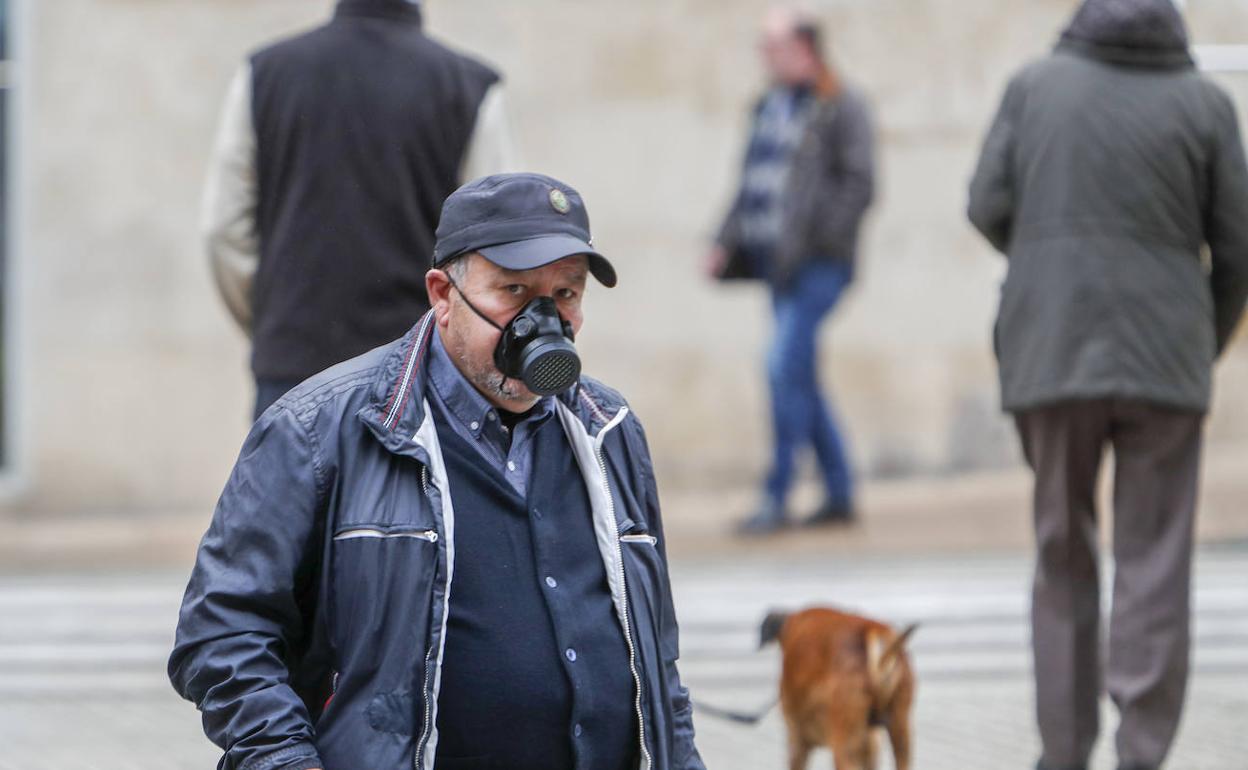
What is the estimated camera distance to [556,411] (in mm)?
3010

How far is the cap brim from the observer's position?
2.81m

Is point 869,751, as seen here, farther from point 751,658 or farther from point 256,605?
point 256,605

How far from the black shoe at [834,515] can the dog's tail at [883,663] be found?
3.84 m

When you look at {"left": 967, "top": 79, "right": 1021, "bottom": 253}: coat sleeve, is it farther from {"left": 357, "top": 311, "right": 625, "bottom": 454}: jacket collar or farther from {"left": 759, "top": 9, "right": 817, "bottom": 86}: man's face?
{"left": 759, "top": 9, "right": 817, "bottom": 86}: man's face

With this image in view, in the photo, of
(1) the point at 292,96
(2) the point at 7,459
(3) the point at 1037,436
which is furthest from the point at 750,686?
(2) the point at 7,459

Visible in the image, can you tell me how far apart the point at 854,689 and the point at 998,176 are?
1267 millimetres

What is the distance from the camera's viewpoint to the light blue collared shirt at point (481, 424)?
2896 mm

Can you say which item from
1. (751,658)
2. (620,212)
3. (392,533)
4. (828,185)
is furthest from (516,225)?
(620,212)

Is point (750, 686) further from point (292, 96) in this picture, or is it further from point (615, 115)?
point (615, 115)

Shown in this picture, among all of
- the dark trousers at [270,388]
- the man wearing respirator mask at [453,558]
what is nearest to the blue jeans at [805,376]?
Answer: the dark trousers at [270,388]

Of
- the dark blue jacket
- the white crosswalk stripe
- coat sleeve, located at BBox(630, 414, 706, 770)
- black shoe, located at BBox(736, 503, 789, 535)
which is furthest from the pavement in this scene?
the dark blue jacket

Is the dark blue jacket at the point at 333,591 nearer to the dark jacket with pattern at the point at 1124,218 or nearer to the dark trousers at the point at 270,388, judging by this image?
the dark trousers at the point at 270,388

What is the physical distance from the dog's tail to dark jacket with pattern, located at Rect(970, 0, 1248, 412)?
2.23 ft

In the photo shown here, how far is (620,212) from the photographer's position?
913 centimetres
